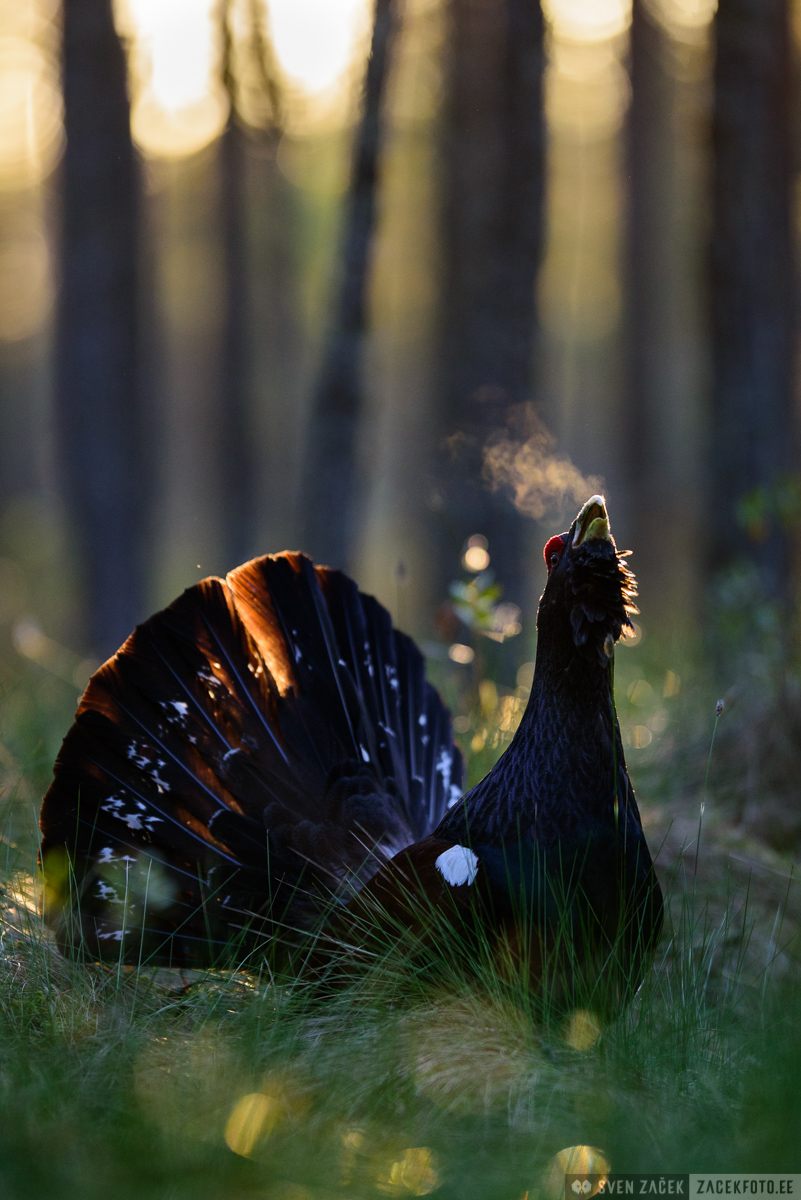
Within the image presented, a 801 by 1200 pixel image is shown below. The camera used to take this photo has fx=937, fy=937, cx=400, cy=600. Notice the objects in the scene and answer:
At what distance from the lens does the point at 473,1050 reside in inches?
77.0

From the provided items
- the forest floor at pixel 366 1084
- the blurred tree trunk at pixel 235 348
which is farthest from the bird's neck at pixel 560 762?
the blurred tree trunk at pixel 235 348


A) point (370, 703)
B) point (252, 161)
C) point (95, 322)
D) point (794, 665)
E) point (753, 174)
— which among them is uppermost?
point (252, 161)

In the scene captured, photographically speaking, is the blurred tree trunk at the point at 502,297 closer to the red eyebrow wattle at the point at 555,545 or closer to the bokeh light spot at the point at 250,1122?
the red eyebrow wattle at the point at 555,545

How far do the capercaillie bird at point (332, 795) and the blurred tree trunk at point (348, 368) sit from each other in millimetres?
2380

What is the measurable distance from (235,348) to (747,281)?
890cm

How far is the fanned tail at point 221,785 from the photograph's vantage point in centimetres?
256

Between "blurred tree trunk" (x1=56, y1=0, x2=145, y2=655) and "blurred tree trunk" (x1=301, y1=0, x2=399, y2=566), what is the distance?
10.8 feet

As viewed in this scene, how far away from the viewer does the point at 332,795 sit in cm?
280

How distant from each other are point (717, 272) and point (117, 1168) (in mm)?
7187

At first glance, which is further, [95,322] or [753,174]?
[95,322]

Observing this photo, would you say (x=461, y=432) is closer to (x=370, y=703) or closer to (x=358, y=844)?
(x=370, y=703)

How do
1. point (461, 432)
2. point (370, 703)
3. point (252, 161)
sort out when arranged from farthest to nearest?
point (252, 161)
point (461, 432)
point (370, 703)

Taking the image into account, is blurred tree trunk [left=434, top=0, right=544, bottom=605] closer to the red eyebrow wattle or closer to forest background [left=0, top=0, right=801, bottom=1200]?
forest background [left=0, top=0, right=801, bottom=1200]

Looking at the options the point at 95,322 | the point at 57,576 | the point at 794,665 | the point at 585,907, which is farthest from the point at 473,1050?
the point at 57,576
